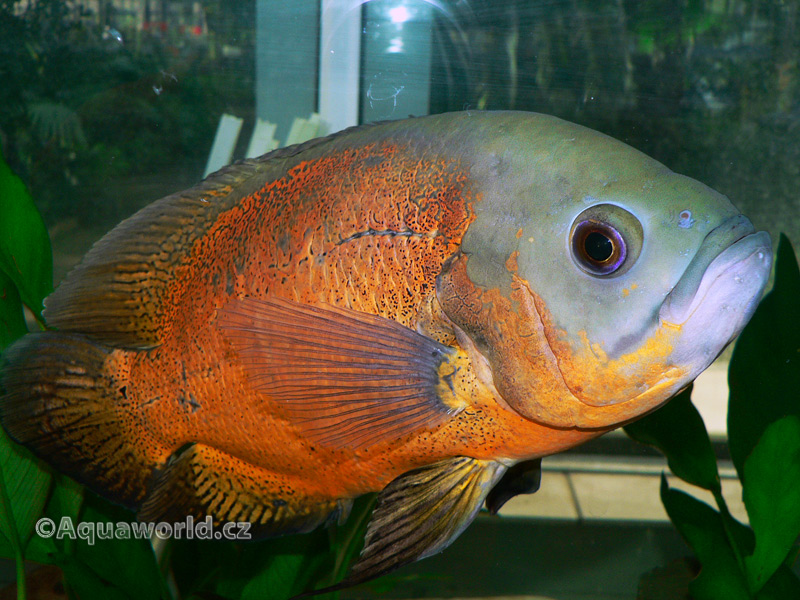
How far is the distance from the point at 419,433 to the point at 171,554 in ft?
3.38

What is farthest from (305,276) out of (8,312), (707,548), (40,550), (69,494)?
(707,548)

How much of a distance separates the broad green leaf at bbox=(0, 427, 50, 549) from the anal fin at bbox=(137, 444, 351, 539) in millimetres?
387

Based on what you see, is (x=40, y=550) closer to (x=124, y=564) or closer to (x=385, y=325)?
(x=124, y=564)

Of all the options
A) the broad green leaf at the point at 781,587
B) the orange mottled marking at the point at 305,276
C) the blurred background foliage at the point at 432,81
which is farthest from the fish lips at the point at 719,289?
the broad green leaf at the point at 781,587

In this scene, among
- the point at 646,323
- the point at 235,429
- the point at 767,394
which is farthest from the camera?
the point at 767,394

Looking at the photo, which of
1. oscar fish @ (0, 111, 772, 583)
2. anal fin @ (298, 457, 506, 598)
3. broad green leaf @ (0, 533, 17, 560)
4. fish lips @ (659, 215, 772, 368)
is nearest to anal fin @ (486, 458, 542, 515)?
oscar fish @ (0, 111, 772, 583)

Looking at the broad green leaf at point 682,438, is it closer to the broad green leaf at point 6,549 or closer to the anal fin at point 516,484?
the anal fin at point 516,484

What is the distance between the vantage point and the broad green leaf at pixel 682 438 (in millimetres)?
1410

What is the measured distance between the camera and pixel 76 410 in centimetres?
106

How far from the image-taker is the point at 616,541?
8.16 ft

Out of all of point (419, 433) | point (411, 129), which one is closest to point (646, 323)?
point (419, 433)

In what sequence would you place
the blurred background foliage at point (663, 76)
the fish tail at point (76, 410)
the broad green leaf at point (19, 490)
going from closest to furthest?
the fish tail at point (76, 410) → the broad green leaf at point (19, 490) → the blurred background foliage at point (663, 76)

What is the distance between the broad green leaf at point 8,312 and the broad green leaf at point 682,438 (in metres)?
1.46

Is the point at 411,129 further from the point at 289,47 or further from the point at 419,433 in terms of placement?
the point at 289,47
